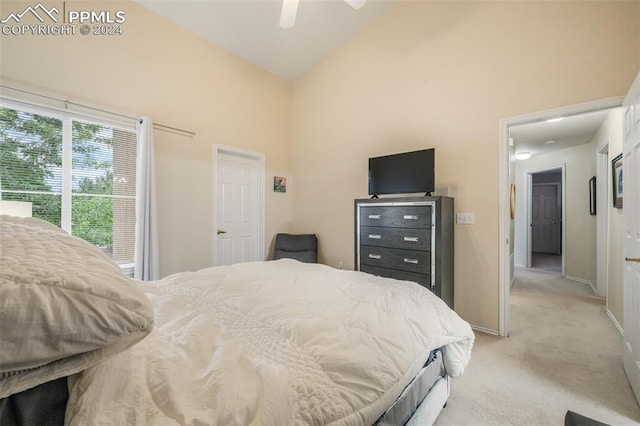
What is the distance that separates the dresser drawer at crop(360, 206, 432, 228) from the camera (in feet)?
8.46

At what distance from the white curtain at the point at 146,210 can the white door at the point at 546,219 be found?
880 centimetres

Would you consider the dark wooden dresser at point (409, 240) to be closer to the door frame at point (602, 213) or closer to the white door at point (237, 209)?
the white door at point (237, 209)

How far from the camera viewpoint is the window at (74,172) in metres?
2.24

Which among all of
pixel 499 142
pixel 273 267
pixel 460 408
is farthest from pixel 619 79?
pixel 273 267

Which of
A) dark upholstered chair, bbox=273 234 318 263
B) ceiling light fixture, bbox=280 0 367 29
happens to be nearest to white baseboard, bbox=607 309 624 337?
dark upholstered chair, bbox=273 234 318 263

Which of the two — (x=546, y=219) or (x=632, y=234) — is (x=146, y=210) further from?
(x=546, y=219)

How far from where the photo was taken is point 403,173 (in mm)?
2932

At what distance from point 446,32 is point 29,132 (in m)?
4.15

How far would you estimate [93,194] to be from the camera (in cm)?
265

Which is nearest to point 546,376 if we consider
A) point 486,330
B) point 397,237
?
point 486,330

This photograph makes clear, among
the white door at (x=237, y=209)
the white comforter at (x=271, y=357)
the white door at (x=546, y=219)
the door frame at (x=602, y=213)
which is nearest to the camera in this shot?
the white comforter at (x=271, y=357)

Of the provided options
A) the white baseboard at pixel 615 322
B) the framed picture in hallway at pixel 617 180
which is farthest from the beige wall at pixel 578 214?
the framed picture in hallway at pixel 617 180

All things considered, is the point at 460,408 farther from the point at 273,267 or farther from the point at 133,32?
the point at 133,32

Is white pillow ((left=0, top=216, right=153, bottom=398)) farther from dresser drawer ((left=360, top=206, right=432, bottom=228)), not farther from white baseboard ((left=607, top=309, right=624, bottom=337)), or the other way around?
white baseboard ((left=607, top=309, right=624, bottom=337))
